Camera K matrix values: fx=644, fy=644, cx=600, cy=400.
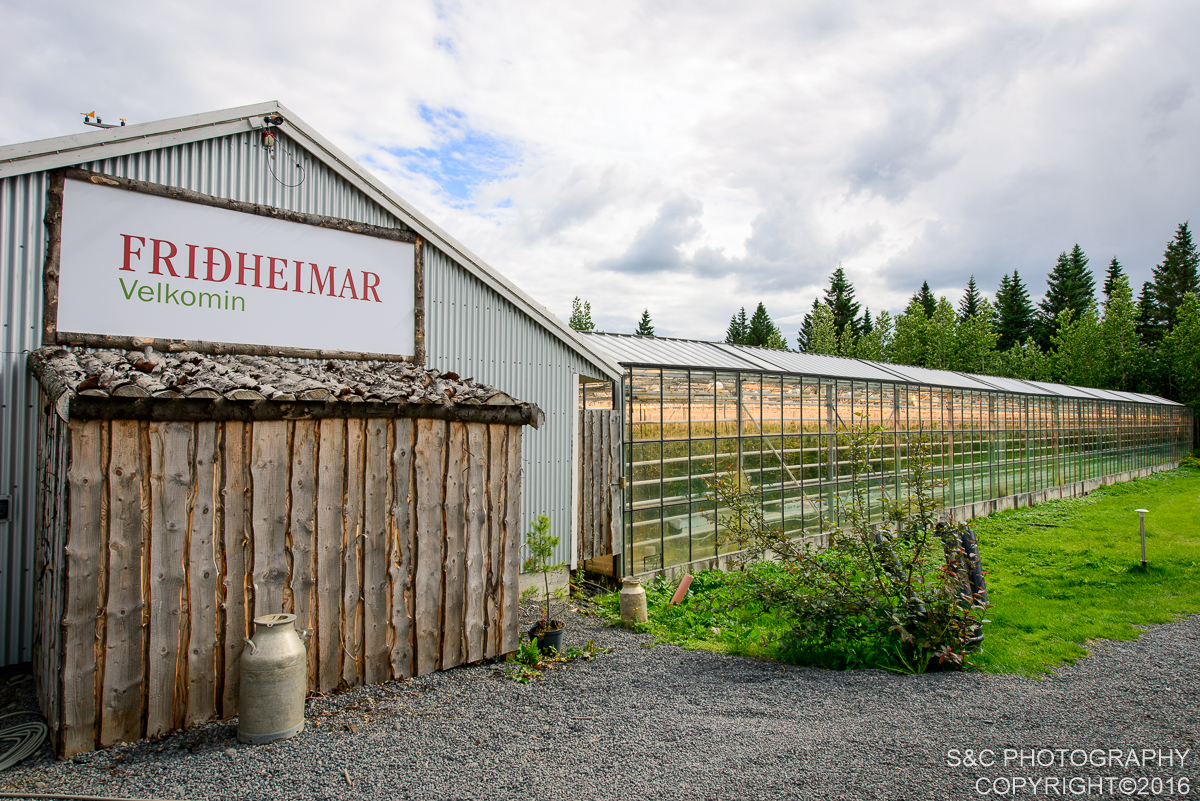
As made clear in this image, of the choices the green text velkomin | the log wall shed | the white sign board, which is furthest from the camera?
the green text velkomin

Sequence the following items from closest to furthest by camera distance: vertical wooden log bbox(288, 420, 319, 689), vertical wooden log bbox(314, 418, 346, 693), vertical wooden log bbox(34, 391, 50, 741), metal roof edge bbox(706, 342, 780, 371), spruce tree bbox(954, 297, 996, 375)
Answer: vertical wooden log bbox(34, 391, 50, 741), vertical wooden log bbox(288, 420, 319, 689), vertical wooden log bbox(314, 418, 346, 693), metal roof edge bbox(706, 342, 780, 371), spruce tree bbox(954, 297, 996, 375)

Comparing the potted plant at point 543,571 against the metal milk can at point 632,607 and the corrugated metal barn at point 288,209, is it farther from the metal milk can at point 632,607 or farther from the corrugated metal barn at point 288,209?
the corrugated metal barn at point 288,209

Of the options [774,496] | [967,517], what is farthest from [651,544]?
[967,517]

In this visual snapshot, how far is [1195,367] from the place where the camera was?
123 feet

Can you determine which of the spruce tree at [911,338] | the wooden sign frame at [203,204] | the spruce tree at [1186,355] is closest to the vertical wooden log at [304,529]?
the wooden sign frame at [203,204]

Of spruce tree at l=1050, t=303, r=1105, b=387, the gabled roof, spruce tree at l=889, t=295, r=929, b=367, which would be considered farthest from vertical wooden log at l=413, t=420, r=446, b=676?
spruce tree at l=1050, t=303, r=1105, b=387

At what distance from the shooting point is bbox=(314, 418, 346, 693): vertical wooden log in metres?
4.99

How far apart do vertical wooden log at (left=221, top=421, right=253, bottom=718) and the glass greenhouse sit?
512cm

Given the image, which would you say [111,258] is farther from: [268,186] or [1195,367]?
[1195,367]

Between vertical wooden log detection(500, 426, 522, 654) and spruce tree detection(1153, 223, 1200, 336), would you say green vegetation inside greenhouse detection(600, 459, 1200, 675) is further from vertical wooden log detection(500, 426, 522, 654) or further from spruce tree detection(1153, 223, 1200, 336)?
spruce tree detection(1153, 223, 1200, 336)

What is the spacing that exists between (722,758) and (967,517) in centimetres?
1548

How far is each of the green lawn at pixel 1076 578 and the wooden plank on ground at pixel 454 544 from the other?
4.78 meters

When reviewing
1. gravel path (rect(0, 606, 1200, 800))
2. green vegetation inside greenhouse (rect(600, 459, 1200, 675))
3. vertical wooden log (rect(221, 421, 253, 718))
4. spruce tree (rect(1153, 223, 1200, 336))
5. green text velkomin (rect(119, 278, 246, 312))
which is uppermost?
spruce tree (rect(1153, 223, 1200, 336))

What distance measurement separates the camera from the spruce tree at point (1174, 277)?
1987 inches
